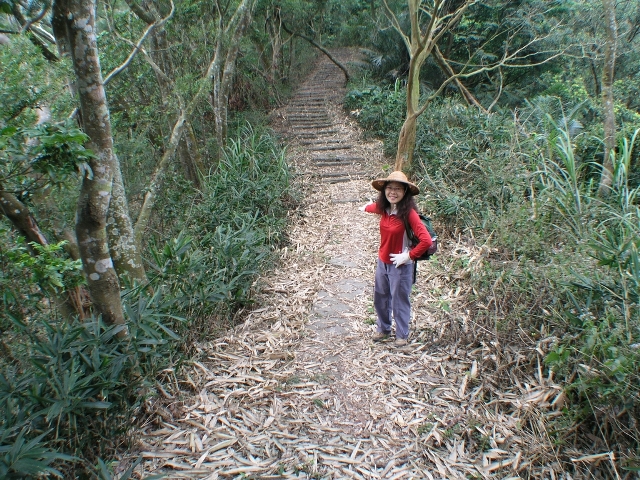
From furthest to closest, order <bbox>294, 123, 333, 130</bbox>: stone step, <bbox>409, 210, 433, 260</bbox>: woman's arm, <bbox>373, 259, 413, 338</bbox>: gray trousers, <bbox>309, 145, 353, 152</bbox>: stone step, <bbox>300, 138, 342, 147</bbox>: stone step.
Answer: <bbox>294, 123, 333, 130</bbox>: stone step, <bbox>300, 138, 342, 147</bbox>: stone step, <bbox>309, 145, 353, 152</bbox>: stone step, <bbox>373, 259, 413, 338</bbox>: gray trousers, <bbox>409, 210, 433, 260</bbox>: woman's arm

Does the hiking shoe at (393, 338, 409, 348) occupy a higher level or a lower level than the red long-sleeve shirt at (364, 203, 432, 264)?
lower

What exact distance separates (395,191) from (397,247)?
0.49 m

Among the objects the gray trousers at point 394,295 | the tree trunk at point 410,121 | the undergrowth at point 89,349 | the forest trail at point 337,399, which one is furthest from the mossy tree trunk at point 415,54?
the gray trousers at point 394,295

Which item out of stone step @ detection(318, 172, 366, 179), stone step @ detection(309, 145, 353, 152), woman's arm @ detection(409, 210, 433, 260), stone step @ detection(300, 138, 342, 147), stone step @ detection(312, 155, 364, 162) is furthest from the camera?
stone step @ detection(300, 138, 342, 147)

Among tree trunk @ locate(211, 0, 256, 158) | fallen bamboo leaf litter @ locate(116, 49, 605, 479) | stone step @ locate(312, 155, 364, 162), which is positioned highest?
tree trunk @ locate(211, 0, 256, 158)

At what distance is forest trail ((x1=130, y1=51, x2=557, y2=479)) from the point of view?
8.10ft

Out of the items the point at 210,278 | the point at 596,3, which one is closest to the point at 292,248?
the point at 210,278

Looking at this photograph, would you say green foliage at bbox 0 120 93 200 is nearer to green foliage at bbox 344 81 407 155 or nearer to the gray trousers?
the gray trousers

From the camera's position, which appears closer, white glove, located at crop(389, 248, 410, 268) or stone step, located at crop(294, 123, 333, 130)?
white glove, located at crop(389, 248, 410, 268)

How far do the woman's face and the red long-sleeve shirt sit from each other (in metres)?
0.15

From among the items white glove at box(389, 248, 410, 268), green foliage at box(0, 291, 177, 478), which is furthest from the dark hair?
green foliage at box(0, 291, 177, 478)

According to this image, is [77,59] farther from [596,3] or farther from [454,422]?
[596,3]

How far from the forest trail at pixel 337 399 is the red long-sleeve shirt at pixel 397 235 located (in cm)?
92

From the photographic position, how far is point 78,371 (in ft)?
7.54
